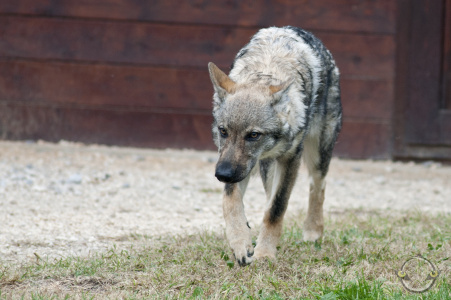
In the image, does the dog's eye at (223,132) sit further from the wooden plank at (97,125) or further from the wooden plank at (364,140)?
the wooden plank at (364,140)

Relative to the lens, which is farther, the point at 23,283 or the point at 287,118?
the point at 287,118

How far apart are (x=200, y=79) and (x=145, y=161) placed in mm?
1211

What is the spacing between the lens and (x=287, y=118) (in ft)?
13.8

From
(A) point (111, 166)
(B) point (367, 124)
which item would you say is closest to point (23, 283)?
(A) point (111, 166)

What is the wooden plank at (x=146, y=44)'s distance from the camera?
27.0 feet

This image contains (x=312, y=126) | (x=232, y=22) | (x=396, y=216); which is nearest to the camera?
(x=312, y=126)

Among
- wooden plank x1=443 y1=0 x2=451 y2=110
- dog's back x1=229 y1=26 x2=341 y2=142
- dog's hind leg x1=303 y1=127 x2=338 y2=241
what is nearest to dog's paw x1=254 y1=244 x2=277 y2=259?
dog's hind leg x1=303 y1=127 x2=338 y2=241

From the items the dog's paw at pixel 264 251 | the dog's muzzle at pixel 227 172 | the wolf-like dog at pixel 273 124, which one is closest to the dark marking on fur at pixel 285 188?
the wolf-like dog at pixel 273 124

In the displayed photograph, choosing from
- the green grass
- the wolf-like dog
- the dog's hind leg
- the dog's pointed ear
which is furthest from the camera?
the dog's hind leg

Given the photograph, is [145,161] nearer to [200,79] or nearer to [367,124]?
[200,79]

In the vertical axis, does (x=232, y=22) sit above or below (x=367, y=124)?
above

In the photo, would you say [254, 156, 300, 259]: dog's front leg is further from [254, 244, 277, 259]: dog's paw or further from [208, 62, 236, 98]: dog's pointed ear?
[208, 62, 236, 98]: dog's pointed ear

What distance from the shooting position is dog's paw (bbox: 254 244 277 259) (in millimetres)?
4160

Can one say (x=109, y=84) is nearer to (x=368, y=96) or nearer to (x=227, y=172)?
(x=368, y=96)
